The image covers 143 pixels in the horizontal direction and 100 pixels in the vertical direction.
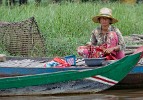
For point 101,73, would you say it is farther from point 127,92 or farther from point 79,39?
point 79,39

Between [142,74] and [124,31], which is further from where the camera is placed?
[124,31]

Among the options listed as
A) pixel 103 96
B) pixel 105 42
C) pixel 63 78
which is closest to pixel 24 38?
pixel 105 42

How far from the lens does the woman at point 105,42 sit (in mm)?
8727

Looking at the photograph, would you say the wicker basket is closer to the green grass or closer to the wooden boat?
the green grass

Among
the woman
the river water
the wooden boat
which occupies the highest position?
the woman

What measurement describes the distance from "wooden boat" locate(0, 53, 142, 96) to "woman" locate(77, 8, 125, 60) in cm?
41

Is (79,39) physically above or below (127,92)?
above

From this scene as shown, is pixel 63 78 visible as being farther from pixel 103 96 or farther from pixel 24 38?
pixel 24 38

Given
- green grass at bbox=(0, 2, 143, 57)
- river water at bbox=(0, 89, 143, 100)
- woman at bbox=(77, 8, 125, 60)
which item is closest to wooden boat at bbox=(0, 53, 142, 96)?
river water at bbox=(0, 89, 143, 100)

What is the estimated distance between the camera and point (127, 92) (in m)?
8.70

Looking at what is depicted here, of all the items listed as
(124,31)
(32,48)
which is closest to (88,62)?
(32,48)

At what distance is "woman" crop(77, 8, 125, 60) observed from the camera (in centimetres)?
873

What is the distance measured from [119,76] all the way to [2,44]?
361 centimetres

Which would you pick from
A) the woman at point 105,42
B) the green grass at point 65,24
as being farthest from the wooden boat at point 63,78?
the green grass at point 65,24
